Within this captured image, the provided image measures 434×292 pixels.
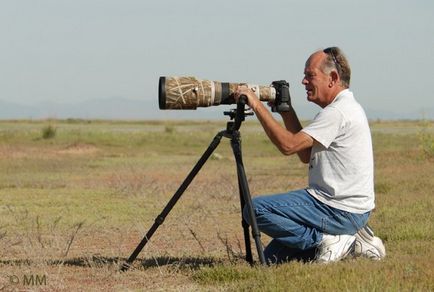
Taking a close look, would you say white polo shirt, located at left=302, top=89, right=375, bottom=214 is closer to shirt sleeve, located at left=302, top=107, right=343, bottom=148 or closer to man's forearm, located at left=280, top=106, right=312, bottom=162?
shirt sleeve, located at left=302, top=107, right=343, bottom=148

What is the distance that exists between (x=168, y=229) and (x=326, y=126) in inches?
177

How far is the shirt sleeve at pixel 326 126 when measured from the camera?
19.2ft

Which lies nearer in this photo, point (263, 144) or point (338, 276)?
point (338, 276)

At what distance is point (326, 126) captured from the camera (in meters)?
5.90

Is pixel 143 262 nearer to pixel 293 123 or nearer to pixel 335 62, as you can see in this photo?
pixel 293 123

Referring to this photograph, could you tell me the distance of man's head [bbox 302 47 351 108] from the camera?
237 inches

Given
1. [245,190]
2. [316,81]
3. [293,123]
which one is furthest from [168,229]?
[316,81]

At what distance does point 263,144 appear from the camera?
38031 mm

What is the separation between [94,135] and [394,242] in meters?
31.4

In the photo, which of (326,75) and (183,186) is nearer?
(326,75)

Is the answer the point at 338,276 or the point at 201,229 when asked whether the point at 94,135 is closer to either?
the point at 201,229

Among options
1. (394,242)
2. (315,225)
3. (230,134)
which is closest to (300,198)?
(315,225)

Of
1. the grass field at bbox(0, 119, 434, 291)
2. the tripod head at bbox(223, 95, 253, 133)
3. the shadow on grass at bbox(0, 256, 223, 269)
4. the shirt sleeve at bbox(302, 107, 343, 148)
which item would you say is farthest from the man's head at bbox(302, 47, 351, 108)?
the shadow on grass at bbox(0, 256, 223, 269)

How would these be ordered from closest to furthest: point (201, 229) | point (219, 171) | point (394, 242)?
point (394, 242) < point (201, 229) < point (219, 171)
